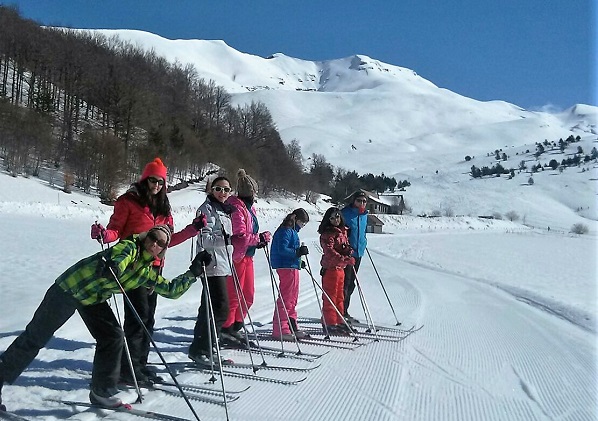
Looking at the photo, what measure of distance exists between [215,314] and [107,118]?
1882 inches

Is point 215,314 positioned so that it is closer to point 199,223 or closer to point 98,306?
point 199,223

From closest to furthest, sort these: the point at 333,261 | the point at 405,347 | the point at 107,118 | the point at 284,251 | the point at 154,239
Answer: the point at 154,239
the point at 405,347
the point at 284,251
the point at 333,261
the point at 107,118

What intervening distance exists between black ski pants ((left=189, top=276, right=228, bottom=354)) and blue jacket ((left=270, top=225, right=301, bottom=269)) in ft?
4.41

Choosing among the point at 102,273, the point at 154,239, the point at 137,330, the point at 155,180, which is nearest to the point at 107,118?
the point at 155,180

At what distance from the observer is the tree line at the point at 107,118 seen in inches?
1385

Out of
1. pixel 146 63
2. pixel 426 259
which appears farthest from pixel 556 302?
pixel 146 63

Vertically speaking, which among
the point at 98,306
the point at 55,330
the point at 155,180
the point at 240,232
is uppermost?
the point at 155,180

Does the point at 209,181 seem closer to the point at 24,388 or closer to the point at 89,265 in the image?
the point at 89,265

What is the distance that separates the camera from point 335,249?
23.9ft

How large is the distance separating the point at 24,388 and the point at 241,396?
1.75 meters

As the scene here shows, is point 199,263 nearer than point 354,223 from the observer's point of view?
Yes

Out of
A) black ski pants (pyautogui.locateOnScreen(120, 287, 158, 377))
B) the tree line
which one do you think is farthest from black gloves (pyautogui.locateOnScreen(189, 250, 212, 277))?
the tree line

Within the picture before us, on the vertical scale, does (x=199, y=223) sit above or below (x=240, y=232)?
above

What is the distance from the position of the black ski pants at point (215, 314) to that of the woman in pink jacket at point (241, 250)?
0.35m
